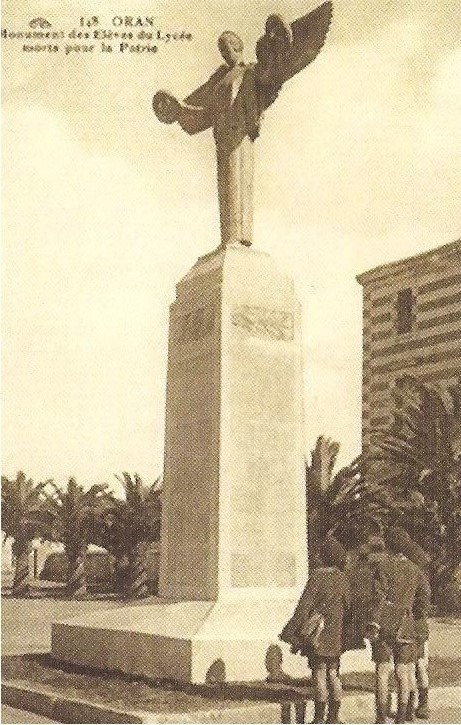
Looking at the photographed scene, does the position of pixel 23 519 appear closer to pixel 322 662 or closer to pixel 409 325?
pixel 409 325

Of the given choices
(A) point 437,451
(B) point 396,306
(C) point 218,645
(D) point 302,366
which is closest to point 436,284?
(B) point 396,306

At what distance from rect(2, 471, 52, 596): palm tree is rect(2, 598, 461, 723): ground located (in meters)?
1.18

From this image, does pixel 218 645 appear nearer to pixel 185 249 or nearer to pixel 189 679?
pixel 189 679

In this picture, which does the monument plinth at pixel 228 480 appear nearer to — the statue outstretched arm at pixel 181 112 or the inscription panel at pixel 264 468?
the inscription panel at pixel 264 468

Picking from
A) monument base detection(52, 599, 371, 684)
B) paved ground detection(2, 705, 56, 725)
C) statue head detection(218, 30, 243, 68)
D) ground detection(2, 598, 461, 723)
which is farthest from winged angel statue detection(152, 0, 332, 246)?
paved ground detection(2, 705, 56, 725)

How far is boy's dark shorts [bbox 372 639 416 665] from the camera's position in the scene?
7832mm

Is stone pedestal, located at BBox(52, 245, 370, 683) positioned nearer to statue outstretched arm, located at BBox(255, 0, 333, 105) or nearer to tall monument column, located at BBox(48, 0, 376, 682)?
tall monument column, located at BBox(48, 0, 376, 682)

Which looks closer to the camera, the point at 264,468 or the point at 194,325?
the point at 264,468

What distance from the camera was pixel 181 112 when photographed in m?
11.0

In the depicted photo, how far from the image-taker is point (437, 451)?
66.7 ft

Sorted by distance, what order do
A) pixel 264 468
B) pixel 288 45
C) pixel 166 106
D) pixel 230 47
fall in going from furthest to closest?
1. pixel 166 106
2. pixel 230 47
3. pixel 288 45
4. pixel 264 468

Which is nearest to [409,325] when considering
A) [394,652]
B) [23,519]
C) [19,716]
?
[23,519]

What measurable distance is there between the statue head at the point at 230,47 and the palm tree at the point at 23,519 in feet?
55.5

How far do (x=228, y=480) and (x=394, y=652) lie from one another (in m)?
2.52
